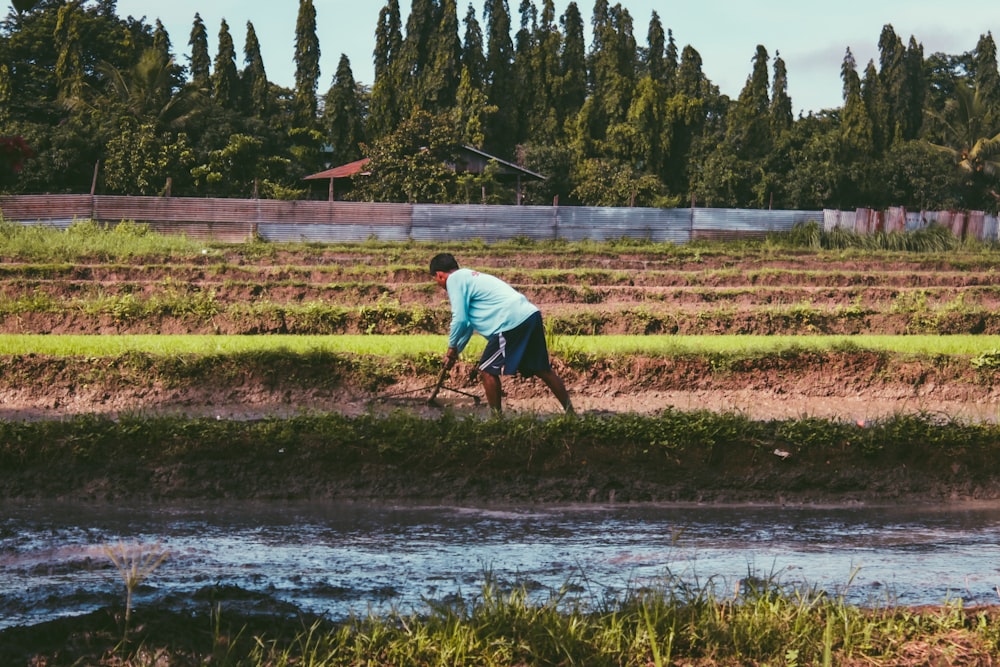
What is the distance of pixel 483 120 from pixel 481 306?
120 feet

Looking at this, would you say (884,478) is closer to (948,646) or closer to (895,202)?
(948,646)

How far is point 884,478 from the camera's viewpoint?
7.76m

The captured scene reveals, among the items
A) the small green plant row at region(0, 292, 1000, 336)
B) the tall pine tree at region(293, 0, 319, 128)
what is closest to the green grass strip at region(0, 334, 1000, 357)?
the small green plant row at region(0, 292, 1000, 336)

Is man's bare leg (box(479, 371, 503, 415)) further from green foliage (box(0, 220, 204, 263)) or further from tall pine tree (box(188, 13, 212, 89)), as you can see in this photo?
tall pine tree (box(188, 13, 212, 89))

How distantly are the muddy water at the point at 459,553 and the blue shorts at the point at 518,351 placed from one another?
171 cm

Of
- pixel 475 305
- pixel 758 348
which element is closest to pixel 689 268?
pixel 758 348

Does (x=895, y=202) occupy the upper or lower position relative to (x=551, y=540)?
upper

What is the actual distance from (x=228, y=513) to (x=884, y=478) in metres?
4.55

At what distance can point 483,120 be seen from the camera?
4431 centimetres

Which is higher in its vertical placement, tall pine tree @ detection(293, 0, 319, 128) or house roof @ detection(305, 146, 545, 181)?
tall pine tree @ detection(293, 0, 319, 128)

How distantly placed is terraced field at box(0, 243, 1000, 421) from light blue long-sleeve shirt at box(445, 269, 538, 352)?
0.81 m

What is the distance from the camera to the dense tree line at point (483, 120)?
35906mm

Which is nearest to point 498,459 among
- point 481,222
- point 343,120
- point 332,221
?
point 481,222

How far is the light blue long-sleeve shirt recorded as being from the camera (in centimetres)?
850
